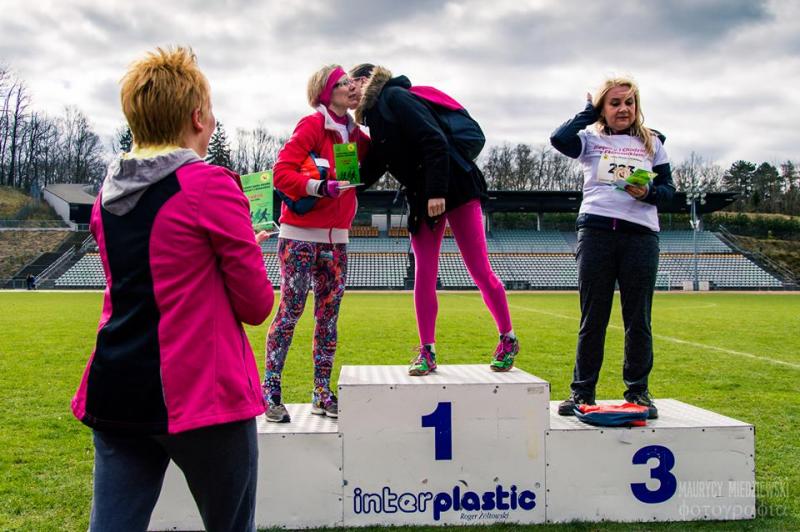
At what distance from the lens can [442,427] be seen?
317 cm

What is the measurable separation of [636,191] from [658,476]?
1.57 metres

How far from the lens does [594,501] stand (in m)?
3.19

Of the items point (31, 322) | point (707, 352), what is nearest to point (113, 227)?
point (707, 352)

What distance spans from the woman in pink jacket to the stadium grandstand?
35.5 m

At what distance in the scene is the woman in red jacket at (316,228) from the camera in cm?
345

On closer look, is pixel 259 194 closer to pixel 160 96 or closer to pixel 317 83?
pixel 317 83

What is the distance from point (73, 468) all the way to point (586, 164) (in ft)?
12.7

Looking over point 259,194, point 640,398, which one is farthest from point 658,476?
point 259,194

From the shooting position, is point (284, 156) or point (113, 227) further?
point (284, 156)

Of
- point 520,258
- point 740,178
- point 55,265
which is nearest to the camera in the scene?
point 55,265

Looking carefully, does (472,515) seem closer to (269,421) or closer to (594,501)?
(594,501)

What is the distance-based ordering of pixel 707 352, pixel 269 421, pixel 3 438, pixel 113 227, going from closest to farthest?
pixel 113 227 < pixel 269 421 < pixel 3 438 < pixel 707 352

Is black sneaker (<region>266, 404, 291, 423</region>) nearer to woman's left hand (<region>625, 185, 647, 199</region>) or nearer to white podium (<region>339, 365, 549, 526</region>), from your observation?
white podium (<region>339, 365, 549, 526</region>)

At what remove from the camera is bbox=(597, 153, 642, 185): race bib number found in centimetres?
364
